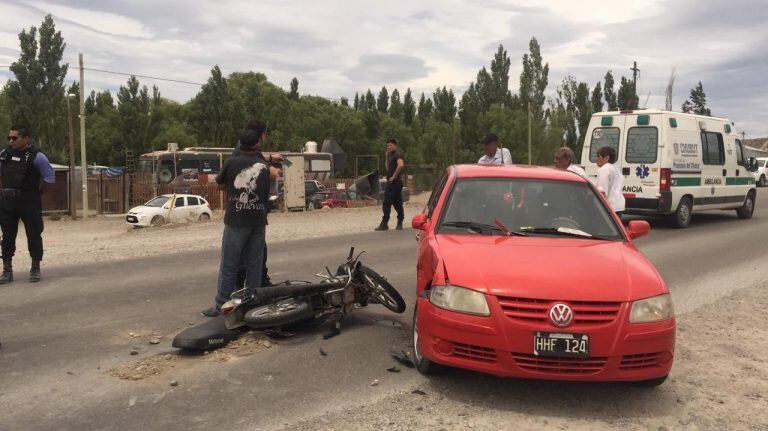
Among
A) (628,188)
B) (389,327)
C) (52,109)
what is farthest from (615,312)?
(52,109)

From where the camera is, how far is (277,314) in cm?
489

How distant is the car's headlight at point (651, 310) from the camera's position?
3601mm

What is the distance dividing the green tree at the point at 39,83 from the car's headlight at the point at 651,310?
4130cm

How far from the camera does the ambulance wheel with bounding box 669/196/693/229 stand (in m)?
13.7

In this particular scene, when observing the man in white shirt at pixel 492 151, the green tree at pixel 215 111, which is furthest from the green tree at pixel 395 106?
the man in white shirt at pixel 492 151

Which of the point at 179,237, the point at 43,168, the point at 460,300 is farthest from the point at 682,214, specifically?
the point at 43,168

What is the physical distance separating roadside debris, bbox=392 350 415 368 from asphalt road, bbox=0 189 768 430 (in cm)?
6

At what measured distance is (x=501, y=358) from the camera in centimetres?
358

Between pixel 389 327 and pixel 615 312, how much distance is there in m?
2.39

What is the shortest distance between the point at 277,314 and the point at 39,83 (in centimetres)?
3971

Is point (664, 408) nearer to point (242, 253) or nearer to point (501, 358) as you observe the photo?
point (501, 358)

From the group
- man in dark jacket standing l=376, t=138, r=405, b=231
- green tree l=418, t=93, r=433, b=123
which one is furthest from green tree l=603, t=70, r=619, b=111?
man in dark jacket standing l=376, t=138, r=405, b=231

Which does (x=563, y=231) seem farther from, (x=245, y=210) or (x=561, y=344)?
(x=245, y=210)

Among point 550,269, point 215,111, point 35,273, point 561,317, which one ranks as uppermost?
point 215,111
